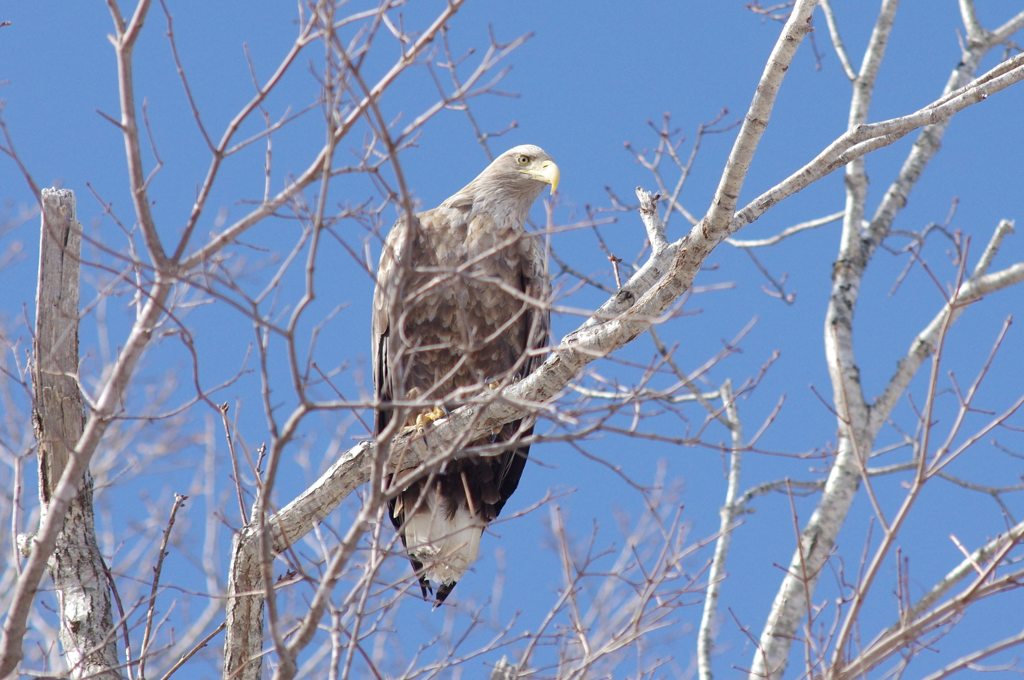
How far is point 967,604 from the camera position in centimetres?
291

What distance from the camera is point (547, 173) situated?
572 cm

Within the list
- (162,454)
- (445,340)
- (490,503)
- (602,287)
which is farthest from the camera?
(162,454)

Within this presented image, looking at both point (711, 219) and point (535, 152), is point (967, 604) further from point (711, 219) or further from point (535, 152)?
point (535, 152)

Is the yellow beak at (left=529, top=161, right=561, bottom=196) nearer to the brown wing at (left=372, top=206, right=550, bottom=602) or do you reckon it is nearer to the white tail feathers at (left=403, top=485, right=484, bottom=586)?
the brown wing at (left=372, top=206, right=550, bottom=602)

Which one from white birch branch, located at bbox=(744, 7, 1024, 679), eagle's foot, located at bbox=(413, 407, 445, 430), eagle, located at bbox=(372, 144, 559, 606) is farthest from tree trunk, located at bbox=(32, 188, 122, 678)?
white birch branch, located at bbox=(744, 7, 1024, 679)

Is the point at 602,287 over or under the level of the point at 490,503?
over

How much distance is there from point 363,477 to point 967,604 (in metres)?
2.19

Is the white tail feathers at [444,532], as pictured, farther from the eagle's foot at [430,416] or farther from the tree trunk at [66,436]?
the tree trunk at [66,436]

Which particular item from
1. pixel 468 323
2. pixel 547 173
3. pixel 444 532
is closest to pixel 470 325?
pixel 468 323

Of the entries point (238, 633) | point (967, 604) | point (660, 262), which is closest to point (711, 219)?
point (660, 262)

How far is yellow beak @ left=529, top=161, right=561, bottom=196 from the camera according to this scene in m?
5.66

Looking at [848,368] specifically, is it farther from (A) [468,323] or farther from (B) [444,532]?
(A) [468,323]

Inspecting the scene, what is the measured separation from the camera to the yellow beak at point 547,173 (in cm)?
566

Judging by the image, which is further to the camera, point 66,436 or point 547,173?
point 547,173
